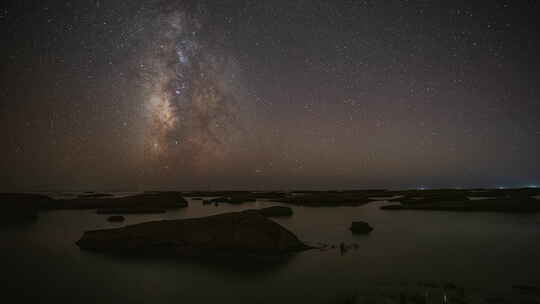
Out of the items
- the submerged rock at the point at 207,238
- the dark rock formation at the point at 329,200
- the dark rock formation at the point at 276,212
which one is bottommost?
Answer: the dark rock formation at the point at 329,200

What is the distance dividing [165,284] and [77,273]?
13.4ft

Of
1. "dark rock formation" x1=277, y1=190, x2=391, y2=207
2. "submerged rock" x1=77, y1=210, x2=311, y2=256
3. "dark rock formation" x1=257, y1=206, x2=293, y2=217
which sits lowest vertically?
"dark rock formation" x1=277, y1=190, x2=391, y2=207

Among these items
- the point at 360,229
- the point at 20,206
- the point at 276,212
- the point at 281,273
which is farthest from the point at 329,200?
the point at 281,273

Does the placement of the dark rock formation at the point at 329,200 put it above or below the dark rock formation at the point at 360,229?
below

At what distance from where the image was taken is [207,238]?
567 inches

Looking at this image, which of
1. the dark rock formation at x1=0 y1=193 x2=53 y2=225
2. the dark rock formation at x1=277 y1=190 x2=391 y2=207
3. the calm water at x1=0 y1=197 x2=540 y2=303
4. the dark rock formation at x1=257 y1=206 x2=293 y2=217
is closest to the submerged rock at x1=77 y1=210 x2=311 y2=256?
the calm water at x1=0 y1=197 x2=540 y2=303

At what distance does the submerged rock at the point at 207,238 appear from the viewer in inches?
557

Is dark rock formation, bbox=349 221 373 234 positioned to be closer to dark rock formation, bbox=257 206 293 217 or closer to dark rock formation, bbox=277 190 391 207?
dark rock formation, bbox=257 206 293 217

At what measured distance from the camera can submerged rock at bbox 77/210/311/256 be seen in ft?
46.4

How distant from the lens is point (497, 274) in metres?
10.8

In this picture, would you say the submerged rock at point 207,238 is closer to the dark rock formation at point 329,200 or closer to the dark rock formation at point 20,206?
the dark rock formation at point 20,206

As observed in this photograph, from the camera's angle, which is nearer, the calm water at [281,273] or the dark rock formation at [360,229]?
Answer: the calm water at [281,273]

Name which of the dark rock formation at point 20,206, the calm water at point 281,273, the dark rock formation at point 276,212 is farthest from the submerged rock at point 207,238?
the dark rock formation at point 20,206

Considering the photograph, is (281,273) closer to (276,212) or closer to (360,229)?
(360,229)
